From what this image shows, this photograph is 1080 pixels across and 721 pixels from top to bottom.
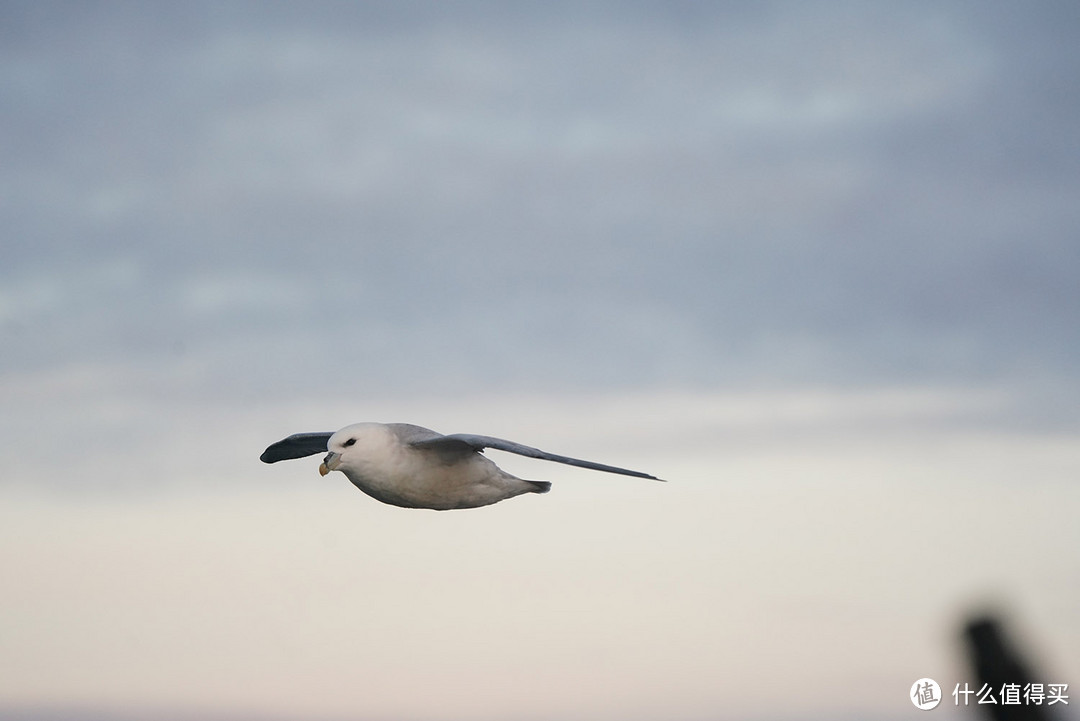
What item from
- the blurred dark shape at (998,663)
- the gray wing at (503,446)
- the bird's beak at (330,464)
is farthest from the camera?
the bird's beak at (330,464)

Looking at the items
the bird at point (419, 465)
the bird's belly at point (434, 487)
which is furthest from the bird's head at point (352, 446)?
the bird's belly at point (434, 487)

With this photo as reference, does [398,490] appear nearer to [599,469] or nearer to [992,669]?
[599,469]

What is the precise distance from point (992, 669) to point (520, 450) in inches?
556

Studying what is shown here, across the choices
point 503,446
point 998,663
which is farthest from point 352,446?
point 998,663

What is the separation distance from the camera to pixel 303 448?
78.6 ft

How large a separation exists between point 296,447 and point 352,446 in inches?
223

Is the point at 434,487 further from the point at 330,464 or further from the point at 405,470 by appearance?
the point at 330,464

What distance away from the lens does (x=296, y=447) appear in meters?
23.9

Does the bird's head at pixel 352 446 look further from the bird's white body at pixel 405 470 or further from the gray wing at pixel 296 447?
the gray wing at pixel 296 447

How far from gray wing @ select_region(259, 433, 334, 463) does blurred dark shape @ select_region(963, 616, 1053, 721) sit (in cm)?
1977

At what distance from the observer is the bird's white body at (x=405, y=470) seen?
18.4 m

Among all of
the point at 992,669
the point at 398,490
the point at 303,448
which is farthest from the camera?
the point at 303,448

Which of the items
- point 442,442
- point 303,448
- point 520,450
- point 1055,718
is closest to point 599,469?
point 520,450

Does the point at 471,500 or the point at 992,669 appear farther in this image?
the point at 471,500
